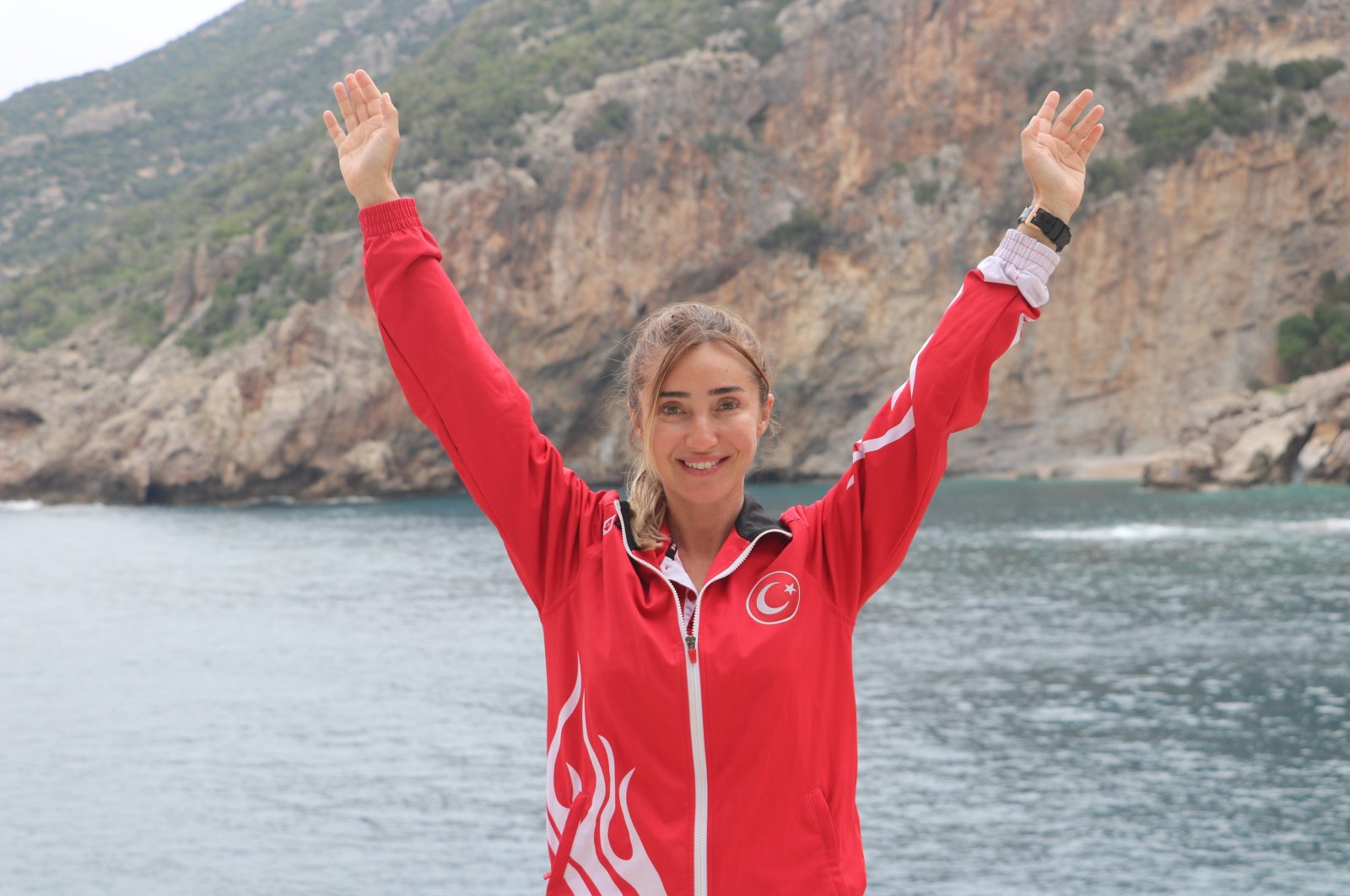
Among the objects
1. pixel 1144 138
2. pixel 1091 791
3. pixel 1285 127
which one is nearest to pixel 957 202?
pixel 1144 138

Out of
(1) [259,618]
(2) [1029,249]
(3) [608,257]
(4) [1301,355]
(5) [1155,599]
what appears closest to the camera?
(2) [1029,249]

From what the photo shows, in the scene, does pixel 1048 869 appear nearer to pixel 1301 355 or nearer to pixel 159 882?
pixel 159 882

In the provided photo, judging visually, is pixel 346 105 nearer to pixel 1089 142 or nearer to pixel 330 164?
pixel 1089 142

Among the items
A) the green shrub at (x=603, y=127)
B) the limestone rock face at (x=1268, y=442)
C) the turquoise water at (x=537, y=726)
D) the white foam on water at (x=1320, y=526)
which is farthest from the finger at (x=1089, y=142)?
the green shrub at (x=603, y=127)

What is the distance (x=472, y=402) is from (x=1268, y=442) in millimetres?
39021

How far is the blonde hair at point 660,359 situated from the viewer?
1998 mm

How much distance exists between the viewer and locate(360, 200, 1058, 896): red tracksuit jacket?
182cm

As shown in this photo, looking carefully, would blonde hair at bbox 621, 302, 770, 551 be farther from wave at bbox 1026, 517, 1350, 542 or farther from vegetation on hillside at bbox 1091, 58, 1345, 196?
vegetation on hillside at bbox 1091, 58, 1345, 196

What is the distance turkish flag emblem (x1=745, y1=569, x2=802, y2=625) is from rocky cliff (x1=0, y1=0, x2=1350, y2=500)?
45305 mm

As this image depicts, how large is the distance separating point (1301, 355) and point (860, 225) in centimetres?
1770

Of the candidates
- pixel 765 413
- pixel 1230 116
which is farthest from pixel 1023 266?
pixel 1230 116

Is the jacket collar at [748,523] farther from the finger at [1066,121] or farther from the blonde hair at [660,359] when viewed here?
the finger at [1066,121]

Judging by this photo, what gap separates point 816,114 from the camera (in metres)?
51.1

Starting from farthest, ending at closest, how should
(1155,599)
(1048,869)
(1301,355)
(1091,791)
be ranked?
(1301,355) → (1155,599) → (1091,791) → (1048,869)
